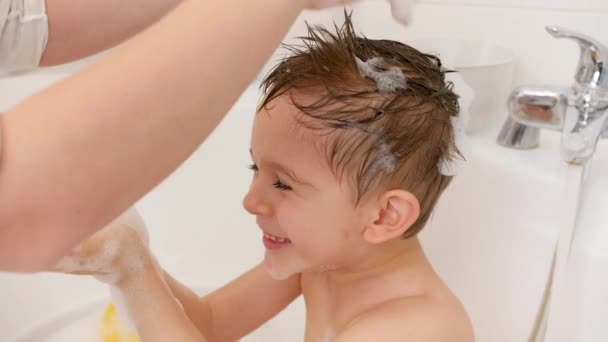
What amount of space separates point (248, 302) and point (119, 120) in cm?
56

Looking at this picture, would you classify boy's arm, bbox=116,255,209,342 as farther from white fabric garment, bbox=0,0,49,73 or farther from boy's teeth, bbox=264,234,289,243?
white fabric garment, bbox=0,0,49,73

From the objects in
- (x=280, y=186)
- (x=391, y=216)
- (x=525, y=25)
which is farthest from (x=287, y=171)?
(x=525, y=25)

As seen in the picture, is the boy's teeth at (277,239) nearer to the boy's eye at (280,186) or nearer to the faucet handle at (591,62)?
the boy's eye at (280,186)

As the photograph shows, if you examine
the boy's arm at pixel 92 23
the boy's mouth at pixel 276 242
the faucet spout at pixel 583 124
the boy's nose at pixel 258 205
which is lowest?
the faucet spout at pixel 583 124

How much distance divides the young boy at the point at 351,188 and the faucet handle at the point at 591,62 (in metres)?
0.25

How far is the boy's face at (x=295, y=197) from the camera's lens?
2.28ft

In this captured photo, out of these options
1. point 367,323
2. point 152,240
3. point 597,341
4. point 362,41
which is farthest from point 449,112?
point 152,240

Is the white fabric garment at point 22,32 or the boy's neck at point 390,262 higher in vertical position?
the white fabric garment at point 22,32

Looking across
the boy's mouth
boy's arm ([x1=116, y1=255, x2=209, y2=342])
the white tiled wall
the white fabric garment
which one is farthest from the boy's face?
the white tiled wall

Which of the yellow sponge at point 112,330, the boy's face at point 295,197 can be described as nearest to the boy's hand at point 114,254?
the boy's face at point 295,197

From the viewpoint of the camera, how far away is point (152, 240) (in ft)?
4.72

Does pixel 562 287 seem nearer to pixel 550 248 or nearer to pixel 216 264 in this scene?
pixel 550 248

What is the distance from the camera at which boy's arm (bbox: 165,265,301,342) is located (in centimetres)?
91

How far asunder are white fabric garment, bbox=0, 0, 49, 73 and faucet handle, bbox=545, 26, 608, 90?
621 mm
